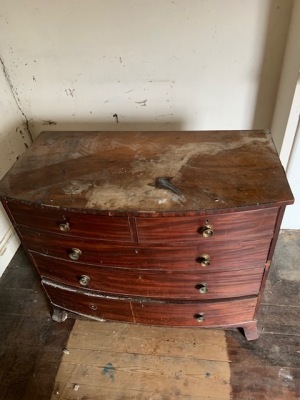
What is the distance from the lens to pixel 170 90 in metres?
1.49

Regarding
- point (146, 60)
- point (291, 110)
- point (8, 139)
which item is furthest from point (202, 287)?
point (8, 139)

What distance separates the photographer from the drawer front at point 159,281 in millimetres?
1103

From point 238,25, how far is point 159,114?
54cm

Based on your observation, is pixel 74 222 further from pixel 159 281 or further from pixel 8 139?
pixel 8 139

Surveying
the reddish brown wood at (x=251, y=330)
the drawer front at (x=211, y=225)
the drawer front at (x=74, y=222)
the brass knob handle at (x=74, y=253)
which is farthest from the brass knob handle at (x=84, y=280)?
the reddish brown wood at (x=251, y=330)

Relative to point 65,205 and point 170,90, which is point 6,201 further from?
point 170,90

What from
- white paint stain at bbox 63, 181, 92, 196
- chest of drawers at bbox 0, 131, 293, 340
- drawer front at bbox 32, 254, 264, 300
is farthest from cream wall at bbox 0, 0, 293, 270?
drawer front at bbox 32, 254, 264, 300

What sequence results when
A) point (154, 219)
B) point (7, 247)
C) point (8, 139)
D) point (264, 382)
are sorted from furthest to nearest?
point (7, 247) < point (8, 139) < point (264, 382) < point (154, 219)

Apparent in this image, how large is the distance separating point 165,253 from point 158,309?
364 millimetres

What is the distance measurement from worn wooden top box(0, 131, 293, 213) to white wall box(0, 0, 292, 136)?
1.11ft

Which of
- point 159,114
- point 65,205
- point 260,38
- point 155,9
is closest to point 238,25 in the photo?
point 260,38

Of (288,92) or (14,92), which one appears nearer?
(288,92)

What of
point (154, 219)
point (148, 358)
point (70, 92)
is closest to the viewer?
point (154, 219)

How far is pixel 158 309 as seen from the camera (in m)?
1.25
